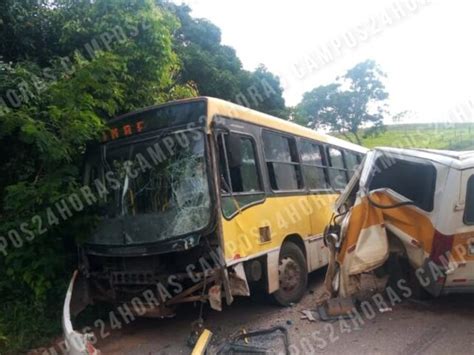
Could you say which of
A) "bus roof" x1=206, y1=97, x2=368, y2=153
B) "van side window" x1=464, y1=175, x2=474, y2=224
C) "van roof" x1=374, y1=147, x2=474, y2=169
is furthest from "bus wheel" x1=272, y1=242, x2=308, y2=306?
"van side window" x1=464, y1=175, x2=474, y2=224

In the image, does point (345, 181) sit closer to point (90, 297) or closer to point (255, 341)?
point (255, 341)

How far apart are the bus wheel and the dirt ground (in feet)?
0.54

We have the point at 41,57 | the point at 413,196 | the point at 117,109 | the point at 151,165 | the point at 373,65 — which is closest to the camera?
the point at 151,165

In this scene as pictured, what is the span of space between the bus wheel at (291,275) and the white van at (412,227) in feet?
1.72

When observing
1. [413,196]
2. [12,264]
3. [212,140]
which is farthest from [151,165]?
[413,196]

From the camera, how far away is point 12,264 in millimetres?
5500

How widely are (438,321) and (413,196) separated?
5.36ft

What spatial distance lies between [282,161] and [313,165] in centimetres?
132

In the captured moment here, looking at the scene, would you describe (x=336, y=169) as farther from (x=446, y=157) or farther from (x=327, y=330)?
(x=327, y=330)

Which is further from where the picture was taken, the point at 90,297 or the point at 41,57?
the point at 41,57

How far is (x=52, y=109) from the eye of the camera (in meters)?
5.44

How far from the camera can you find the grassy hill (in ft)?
87.1

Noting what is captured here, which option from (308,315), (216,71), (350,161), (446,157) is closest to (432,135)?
(216,71)

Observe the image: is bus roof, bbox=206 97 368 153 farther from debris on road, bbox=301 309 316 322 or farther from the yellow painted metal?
debris on road, bbox=301 309 316 322
